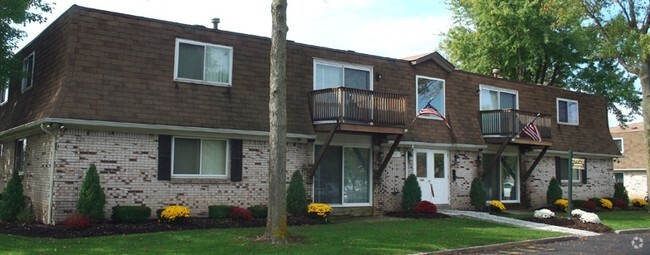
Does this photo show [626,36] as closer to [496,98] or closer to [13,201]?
[496,98]

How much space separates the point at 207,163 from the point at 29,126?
4447mm

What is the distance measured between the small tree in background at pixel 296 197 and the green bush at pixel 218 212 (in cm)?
188

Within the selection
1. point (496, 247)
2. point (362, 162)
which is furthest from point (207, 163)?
point (496, 247)

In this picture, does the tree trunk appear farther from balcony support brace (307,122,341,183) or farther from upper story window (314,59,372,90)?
upper story window (314,59,372,90)

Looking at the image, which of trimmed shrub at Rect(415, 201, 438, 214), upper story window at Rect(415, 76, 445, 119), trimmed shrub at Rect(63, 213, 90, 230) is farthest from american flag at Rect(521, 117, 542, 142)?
trimmed shrub at Rect(63, 213, 90, 230)

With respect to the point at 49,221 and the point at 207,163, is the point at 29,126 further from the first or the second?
the point at 207,163

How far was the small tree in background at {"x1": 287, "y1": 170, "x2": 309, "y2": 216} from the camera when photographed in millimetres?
16922

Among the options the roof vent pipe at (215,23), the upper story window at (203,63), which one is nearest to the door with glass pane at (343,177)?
the upper story window at (203,63)

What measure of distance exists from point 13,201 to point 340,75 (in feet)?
32.8

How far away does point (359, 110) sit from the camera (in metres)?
17.7

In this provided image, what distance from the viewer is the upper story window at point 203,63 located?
53.5 ft

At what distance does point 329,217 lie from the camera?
698 inches

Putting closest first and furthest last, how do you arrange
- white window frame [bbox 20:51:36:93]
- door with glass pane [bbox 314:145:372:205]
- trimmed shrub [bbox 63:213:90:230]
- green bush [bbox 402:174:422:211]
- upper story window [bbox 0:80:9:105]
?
trimmed shrub [bbox 63:213:90:230], white window frame [bbox 20:51:36:93], door with glass pane [bbox 314:145:372:205], upper story window [bbox 0:80:9:105], green bush [bbox 402:174:422:211]

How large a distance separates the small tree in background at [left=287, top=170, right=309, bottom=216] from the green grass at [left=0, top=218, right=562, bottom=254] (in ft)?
4.51
